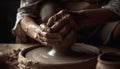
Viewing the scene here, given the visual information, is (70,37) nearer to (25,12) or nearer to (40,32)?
(40,32)

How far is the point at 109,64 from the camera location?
0.99 m

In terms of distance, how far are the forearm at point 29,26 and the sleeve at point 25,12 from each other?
6 cm

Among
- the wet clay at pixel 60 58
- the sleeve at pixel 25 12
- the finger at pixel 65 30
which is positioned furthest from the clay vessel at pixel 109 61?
the sleeve at pixel 25 12

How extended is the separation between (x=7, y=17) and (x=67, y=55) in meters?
1.63

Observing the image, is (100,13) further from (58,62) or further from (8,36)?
(8,36)

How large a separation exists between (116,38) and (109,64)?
883mm

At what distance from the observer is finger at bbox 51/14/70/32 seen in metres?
1.37

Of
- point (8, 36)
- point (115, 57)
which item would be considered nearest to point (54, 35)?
point (115, 57)

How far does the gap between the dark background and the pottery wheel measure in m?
1.38

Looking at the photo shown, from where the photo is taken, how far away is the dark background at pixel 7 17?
286 centimetres

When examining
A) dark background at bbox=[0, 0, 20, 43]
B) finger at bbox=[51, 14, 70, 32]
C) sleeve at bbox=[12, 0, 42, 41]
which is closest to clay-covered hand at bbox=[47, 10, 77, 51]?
finger at bbox=[51, 14, 70, 32]

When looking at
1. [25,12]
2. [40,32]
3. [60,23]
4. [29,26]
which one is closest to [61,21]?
[60,23]

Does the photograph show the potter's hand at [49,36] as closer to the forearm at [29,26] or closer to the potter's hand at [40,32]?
the potter's hand at [40,32]

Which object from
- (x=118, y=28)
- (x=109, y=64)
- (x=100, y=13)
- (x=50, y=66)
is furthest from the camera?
(x=118, y=28)
